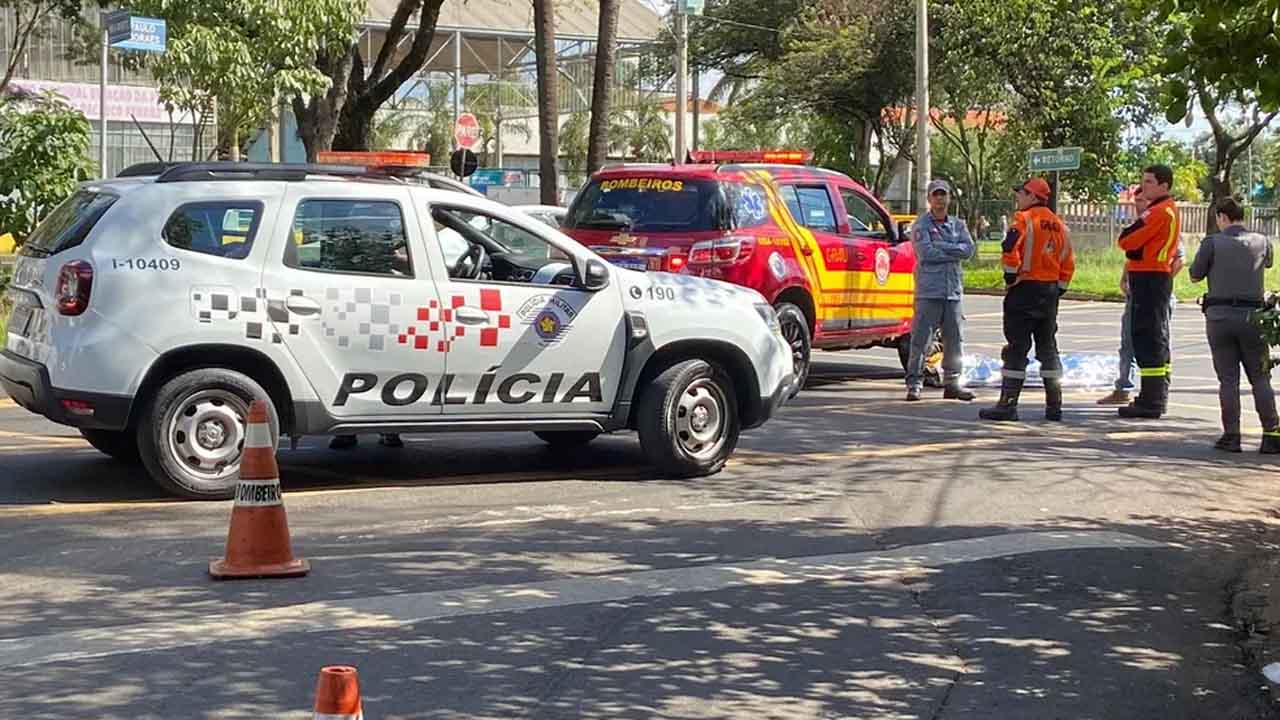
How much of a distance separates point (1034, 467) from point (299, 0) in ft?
48.7

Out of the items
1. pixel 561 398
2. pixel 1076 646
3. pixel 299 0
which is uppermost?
pixel 299 0

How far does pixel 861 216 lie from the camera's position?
54.4 ft

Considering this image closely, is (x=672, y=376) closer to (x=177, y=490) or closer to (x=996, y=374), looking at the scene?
(x=177, y=490)

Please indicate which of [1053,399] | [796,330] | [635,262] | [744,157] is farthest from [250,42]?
[1053,399]

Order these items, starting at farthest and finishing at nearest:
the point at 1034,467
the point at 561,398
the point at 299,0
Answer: the point at 299,0
the point at 1034,467
the point at 561,398

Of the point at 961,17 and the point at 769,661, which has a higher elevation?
the point at 961,17

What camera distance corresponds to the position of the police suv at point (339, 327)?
912cm

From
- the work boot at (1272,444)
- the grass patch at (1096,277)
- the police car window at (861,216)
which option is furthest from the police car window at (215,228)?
the grass patch at (1096,277)

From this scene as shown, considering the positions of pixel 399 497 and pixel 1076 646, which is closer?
pixel 1076 646

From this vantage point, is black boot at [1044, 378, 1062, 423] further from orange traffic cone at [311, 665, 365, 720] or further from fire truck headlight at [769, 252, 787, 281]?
orange traffic cone at [311, 665, 365, 720]

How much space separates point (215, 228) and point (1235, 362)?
7196mm

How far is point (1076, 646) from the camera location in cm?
693

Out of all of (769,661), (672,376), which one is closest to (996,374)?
(672,376)

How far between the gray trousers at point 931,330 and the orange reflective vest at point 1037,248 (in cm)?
111
